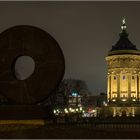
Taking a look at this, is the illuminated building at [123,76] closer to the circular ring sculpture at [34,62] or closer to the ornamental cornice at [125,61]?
the ornamental cornice at [125,61]

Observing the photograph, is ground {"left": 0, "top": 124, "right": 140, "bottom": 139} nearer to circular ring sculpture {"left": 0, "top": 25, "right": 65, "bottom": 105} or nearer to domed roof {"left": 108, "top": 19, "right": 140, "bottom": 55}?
circular ring sculpture {"left": 0, "top": 25, "right": 65, "bottom": 105}

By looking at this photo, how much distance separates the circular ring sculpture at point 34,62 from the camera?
2547 centimetres

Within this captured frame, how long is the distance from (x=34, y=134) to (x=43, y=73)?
161 inches

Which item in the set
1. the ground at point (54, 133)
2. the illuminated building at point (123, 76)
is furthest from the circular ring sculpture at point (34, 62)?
the illuminated building at point (123, 76)

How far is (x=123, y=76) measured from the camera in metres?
105

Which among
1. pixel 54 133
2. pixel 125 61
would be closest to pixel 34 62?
pixel 54 133

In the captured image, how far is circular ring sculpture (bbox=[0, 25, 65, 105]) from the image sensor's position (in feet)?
83.6

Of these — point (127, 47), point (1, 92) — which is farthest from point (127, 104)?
point (1, 92)

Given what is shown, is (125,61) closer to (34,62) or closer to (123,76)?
(123,76)

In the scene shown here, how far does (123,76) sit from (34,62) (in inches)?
3172

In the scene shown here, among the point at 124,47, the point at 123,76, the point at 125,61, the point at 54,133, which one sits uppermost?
the point at 124,47

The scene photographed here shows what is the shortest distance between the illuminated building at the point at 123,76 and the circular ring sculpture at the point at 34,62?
76.4 m

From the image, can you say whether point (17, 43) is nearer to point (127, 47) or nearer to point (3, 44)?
point (3, 44)

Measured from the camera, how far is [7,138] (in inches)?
867
